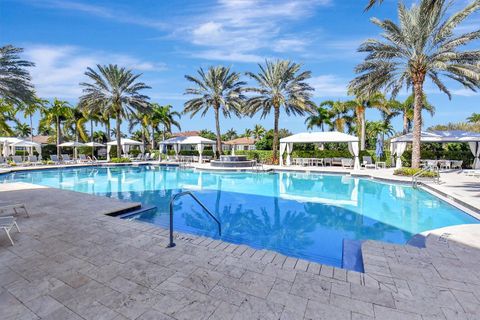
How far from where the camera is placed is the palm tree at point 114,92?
23.2 meters

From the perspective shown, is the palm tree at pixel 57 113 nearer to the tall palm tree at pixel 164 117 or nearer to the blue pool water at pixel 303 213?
the tall palm tree at pixel 164 117

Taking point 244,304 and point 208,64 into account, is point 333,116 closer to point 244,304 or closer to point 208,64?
point 208,64

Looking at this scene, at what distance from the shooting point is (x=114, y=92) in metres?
24.1

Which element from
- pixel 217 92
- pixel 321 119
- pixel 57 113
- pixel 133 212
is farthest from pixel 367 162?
pixel 57 113

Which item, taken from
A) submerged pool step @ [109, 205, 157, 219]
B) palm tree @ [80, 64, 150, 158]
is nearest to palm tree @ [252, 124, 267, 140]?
palm tree @ [80, 64, 150, 158]

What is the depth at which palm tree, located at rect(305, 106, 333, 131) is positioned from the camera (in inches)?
1147

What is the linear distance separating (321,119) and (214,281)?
28.9 meters

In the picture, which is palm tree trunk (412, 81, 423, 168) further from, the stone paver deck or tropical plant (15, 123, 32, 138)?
tropical plant (15, 123, 32, 138)

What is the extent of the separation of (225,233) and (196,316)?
3.91 metres

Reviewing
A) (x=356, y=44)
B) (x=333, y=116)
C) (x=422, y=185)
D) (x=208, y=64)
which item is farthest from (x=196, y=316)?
(x=333, y=116)

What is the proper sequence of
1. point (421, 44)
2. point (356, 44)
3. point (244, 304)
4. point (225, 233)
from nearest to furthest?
1. point (244, 304)
2. point (225, 233)
3. point (421, 44)
4. point (356, 44)

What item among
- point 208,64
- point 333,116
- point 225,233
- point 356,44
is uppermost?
point 208,64

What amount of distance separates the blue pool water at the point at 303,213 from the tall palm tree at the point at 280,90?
9599 millimetres

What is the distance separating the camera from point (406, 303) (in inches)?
109
